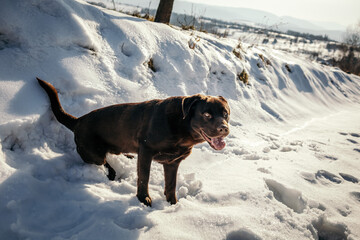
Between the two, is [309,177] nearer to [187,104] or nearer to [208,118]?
[208,118]

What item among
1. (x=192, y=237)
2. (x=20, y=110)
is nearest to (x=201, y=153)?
(x=192, y=237)

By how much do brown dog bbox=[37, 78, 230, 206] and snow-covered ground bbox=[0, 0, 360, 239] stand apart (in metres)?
0.19

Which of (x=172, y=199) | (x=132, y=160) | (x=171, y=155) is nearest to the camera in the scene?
(x=171, y=155)

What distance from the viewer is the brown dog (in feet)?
6.84

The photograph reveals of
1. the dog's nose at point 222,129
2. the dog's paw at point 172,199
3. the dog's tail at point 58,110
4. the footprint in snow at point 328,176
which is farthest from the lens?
the footprint in snow at point 328,176

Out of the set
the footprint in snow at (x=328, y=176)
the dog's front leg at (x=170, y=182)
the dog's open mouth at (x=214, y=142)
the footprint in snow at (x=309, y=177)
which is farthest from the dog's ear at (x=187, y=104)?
the footprint in snow at (x=328, y=176)

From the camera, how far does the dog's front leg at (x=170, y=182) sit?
231cm

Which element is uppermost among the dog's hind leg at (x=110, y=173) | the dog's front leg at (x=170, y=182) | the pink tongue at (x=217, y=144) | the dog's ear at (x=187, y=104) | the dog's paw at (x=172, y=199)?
the dog's ear at (x=187, y=104)

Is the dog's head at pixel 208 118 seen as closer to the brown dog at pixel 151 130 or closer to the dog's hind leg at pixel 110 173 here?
the brown dog at pixel 151 130

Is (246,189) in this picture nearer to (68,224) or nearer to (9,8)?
(68,224)

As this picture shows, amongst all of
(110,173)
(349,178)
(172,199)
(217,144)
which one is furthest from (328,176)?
(110,173)

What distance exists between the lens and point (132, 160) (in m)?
2.97

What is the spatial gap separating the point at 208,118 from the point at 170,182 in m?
0.84

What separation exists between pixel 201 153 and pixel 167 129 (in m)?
1.49
